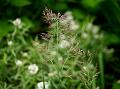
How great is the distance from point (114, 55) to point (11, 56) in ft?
3.55

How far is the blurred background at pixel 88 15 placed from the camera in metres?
3.36

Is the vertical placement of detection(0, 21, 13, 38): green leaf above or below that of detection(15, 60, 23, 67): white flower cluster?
above

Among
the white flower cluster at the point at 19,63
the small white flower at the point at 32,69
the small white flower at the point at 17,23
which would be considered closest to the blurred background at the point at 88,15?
the small white flower at the point at 17,23

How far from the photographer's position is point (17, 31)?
304cm

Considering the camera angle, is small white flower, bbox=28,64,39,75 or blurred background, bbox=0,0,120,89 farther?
blurred background, bbox=0,0,120,89

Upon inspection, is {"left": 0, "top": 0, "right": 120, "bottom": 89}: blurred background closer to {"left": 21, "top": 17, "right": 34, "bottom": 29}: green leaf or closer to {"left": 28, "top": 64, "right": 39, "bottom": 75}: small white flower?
{"left": 21, "top": 17, "right": 34, "bottom": 29}: green leaf

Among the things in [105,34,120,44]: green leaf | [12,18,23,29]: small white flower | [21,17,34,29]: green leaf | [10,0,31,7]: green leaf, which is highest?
[10,0,31,7]: green leaf

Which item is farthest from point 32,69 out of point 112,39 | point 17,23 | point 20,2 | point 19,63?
point 112,39

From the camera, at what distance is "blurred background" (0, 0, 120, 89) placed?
3.36 m

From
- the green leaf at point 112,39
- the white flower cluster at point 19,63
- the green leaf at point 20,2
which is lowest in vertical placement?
the white flower cluster at point 19,63

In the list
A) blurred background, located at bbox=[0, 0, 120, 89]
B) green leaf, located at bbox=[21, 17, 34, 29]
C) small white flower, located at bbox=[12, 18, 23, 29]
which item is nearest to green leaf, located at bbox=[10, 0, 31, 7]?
blurred background, located at bbox=[0, 0, 120, 89]

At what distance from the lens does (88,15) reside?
→ 3.66 m

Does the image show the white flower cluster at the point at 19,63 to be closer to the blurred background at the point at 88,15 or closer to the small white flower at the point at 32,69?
the small white flower at the point at 32,69

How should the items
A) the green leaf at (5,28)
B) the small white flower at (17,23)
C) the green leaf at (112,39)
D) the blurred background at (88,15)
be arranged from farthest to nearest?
the green leaf at (112,39)
the blurred background at (88,15)
the green leaf at (5,28)
the small white flower at (17,23)
